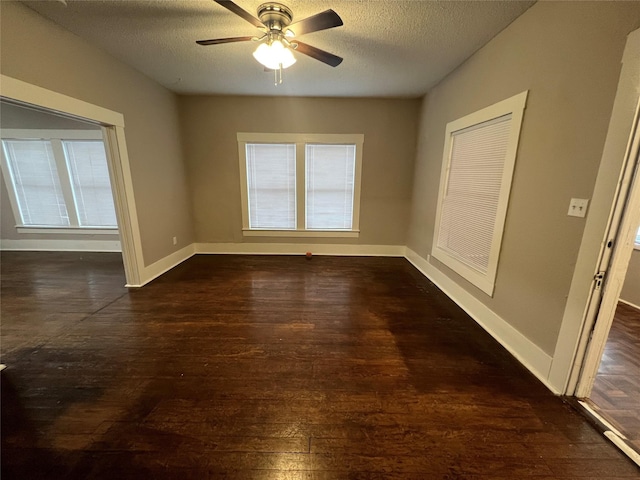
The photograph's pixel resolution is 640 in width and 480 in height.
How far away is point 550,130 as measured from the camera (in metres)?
1.77

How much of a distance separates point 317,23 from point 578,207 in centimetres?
211

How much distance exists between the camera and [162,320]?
2492mm

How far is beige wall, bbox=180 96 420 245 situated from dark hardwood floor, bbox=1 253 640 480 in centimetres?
194

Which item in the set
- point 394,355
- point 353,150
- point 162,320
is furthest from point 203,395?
A: point 353,150

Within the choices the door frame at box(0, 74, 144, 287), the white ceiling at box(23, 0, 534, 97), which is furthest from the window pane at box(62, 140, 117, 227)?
the white ceiling at box(23, 0, 534, 97)

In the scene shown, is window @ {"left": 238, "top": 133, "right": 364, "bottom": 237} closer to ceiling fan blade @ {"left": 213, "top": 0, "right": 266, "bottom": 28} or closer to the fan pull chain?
the fan pull chain

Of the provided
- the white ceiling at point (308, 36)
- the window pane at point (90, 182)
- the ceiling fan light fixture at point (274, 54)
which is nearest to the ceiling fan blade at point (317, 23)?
the ceiling fan light fixture at point (274, 54)

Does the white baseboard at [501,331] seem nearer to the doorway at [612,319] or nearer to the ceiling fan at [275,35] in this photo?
the doorway at [612,319]

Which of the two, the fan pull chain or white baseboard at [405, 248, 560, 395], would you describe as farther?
the fan pull chain

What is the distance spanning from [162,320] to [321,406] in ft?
6.07

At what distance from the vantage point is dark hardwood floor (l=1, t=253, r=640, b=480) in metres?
1.25

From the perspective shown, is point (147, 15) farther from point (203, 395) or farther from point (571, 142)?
point (571, 142)

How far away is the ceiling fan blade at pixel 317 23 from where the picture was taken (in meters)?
1.62

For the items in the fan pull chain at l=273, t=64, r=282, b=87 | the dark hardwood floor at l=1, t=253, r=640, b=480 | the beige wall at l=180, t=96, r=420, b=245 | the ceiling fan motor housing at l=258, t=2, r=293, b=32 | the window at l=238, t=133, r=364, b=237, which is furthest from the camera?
the window at l=238, t=133, r=364, b=237
